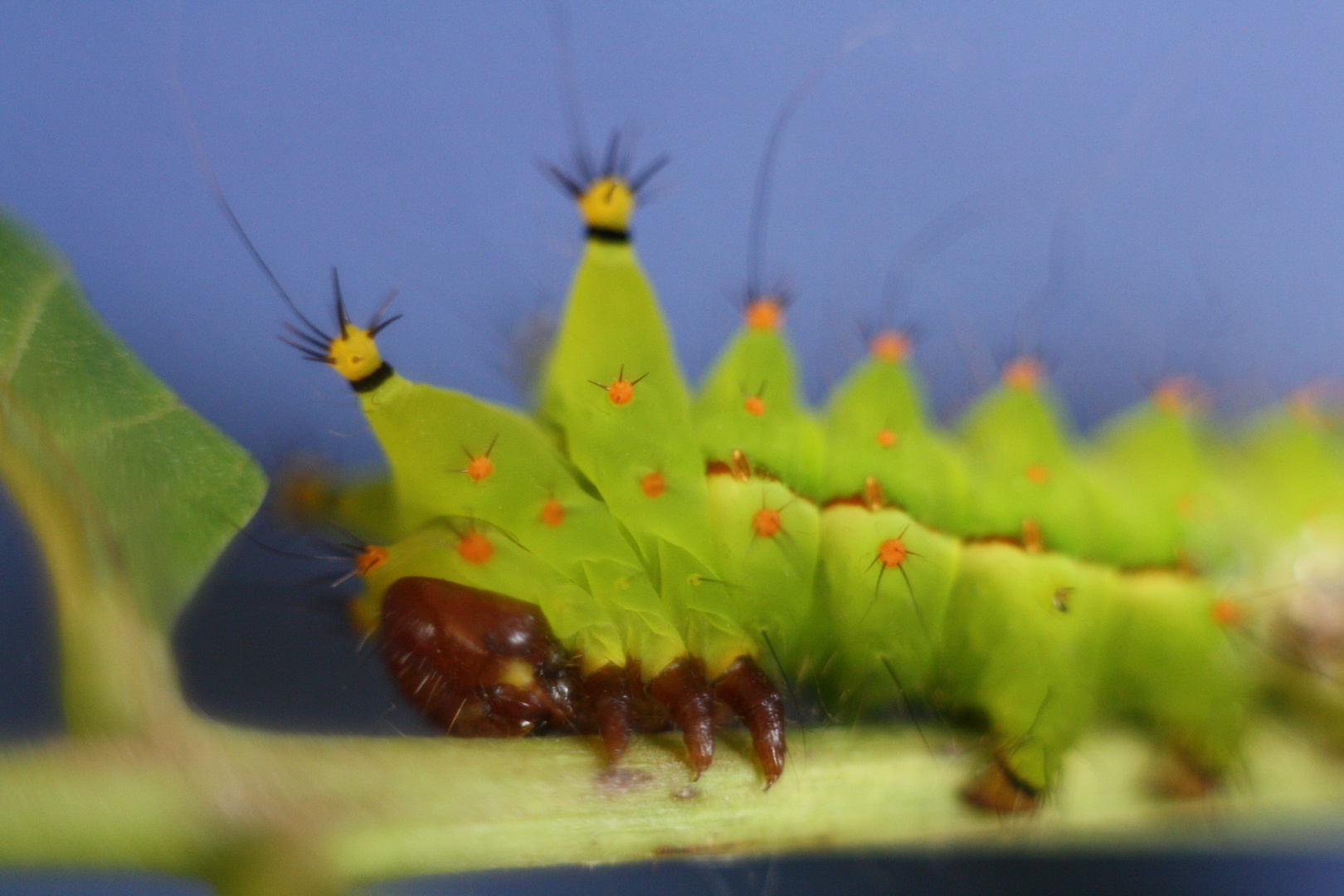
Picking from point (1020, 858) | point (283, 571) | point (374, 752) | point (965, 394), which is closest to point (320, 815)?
point (374, 752)

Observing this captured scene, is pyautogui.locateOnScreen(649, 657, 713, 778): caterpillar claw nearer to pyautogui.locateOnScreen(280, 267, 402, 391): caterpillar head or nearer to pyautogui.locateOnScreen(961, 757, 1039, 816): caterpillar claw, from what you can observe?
pyautogui.locateOnScreen(961, 757, 1039, 816): caterpillar claw

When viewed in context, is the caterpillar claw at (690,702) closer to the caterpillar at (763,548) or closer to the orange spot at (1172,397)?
the caterpillar at (763,548)

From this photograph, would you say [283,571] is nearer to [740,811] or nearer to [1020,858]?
[740,811]

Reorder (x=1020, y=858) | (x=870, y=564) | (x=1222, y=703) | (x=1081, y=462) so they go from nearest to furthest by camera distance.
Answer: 1. (x=870, y=564)
2. (x=1222, y=703)
3. (x=1081, y=462)
4. (x=1020, y=858)

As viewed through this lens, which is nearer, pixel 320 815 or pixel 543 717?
pixel 320 815

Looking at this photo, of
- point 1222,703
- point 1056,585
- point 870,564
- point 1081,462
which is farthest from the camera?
point 1081,462

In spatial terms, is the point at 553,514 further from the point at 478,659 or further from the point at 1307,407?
the point at 1307,407

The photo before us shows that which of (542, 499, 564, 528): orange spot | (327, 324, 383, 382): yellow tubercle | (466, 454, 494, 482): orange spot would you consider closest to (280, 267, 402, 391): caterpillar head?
(327, 324, 383, 382): yellow tubercle
